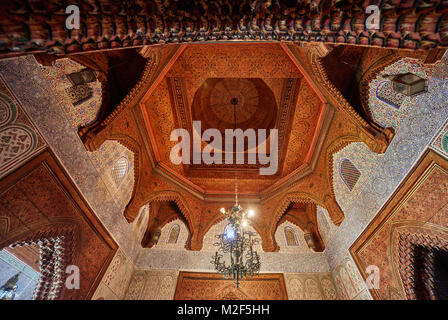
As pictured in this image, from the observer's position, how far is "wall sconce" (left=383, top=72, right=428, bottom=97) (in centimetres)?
301

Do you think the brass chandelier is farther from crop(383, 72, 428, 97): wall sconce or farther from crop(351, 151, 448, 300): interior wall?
crop(383, 72, 428, 97): wall sconce

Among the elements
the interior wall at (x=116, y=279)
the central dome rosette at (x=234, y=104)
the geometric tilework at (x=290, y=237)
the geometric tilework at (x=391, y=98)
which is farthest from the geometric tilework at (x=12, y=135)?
the geometric tilework at (x=290, y=237)

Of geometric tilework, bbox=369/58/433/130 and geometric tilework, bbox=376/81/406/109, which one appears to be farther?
geometric tilework, bbox=376/81/406/109

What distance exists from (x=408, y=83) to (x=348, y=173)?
238 centimetres

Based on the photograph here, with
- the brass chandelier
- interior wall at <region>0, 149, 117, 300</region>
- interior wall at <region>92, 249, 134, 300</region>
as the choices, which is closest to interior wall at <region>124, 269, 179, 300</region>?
interior wall at <region>92, 249, 134, 300</region>

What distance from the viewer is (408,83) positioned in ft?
10.5

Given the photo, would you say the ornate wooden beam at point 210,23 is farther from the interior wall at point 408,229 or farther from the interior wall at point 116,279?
the interior wall at point 116,279

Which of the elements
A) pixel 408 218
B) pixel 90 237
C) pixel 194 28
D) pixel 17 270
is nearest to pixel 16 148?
pixel 90 237

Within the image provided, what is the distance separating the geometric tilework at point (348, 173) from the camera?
474 cm

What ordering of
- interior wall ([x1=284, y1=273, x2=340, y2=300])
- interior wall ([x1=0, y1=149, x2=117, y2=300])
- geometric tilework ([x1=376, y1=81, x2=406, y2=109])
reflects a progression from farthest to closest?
interior wall ([x1=284, y1=273, x2=340, y2=300])
geometric tilework ([x1=376, y1=81, x2=406, y2=109])
interior wall ([x1=0, y1=149, x2=117, y2=300])

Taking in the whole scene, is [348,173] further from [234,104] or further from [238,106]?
[234,104]

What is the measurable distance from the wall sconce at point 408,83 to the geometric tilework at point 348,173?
199 centimetres

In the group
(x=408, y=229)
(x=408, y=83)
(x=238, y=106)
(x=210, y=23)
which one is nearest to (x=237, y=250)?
(x=408, y=229)

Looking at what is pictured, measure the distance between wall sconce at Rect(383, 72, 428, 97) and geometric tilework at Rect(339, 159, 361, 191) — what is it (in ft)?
6.52
